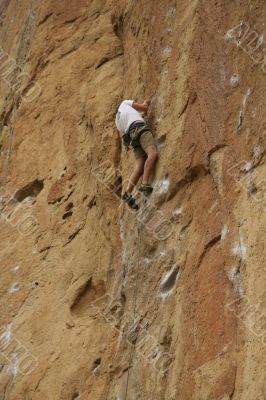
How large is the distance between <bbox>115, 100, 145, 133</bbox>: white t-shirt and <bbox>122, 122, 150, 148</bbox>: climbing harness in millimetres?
108

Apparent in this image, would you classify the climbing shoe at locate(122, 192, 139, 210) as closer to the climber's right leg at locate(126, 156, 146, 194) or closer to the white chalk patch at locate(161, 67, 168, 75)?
the climber's right leg at locate(126, 156, 146, 194)

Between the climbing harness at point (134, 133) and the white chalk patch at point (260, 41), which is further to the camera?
the climbing harness at point (134, 133)

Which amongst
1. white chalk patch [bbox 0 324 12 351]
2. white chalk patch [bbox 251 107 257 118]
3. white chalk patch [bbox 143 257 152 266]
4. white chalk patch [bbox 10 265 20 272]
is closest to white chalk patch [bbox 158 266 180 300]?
white chalk patch [bbox 143 257 152 266]

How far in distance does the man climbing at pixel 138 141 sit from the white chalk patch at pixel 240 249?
1995 millimetres

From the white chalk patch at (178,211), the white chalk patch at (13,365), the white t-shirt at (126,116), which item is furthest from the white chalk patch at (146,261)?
the white chalk patch at (13,365)

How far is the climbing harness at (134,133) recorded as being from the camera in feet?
37.2

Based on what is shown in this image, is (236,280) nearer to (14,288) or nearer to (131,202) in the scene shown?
(131,202)

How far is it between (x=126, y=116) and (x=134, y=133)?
468mm

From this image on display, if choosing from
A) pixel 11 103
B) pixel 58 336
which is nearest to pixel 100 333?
pixel 58 336

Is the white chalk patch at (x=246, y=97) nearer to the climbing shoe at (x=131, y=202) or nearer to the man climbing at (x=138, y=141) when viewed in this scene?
the man climbing at (x=138, y=141)

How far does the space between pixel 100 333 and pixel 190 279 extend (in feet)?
6.61

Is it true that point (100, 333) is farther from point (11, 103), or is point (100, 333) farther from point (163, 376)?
point (11, 103)

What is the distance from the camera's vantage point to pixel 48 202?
13.8 meters

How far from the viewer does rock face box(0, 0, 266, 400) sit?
920cm
